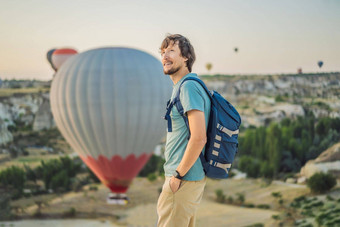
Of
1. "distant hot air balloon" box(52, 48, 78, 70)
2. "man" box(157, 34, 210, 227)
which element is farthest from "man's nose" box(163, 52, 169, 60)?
"distant hot air balloon" box(52, 48, 78, 70)

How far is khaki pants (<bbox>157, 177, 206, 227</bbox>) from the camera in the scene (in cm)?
243

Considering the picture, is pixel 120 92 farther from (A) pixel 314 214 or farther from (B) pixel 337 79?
(B) pixel 337 79

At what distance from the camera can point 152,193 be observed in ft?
88.2

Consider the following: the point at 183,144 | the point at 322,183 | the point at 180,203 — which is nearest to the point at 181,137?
the point at 183,144

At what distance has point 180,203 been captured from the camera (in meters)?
2.42

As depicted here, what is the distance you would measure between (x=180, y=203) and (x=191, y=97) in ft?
1.81

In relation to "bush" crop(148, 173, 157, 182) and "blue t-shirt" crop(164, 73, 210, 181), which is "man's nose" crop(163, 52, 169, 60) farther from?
"bush" crop(148, 173, 157, 182)

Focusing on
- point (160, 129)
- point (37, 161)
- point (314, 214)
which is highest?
point (160, 129)

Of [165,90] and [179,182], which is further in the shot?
[165,90]

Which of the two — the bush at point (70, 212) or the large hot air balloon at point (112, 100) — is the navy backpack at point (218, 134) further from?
the bush at point (70, 212)

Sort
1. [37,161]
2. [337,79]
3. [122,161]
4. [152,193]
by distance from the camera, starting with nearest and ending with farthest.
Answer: [122,161] < [152,193] < [37,161] < [337,79]

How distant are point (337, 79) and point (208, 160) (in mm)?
52437

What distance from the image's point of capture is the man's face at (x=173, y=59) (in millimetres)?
2492

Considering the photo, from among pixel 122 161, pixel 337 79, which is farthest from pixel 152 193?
pixel 337 79
